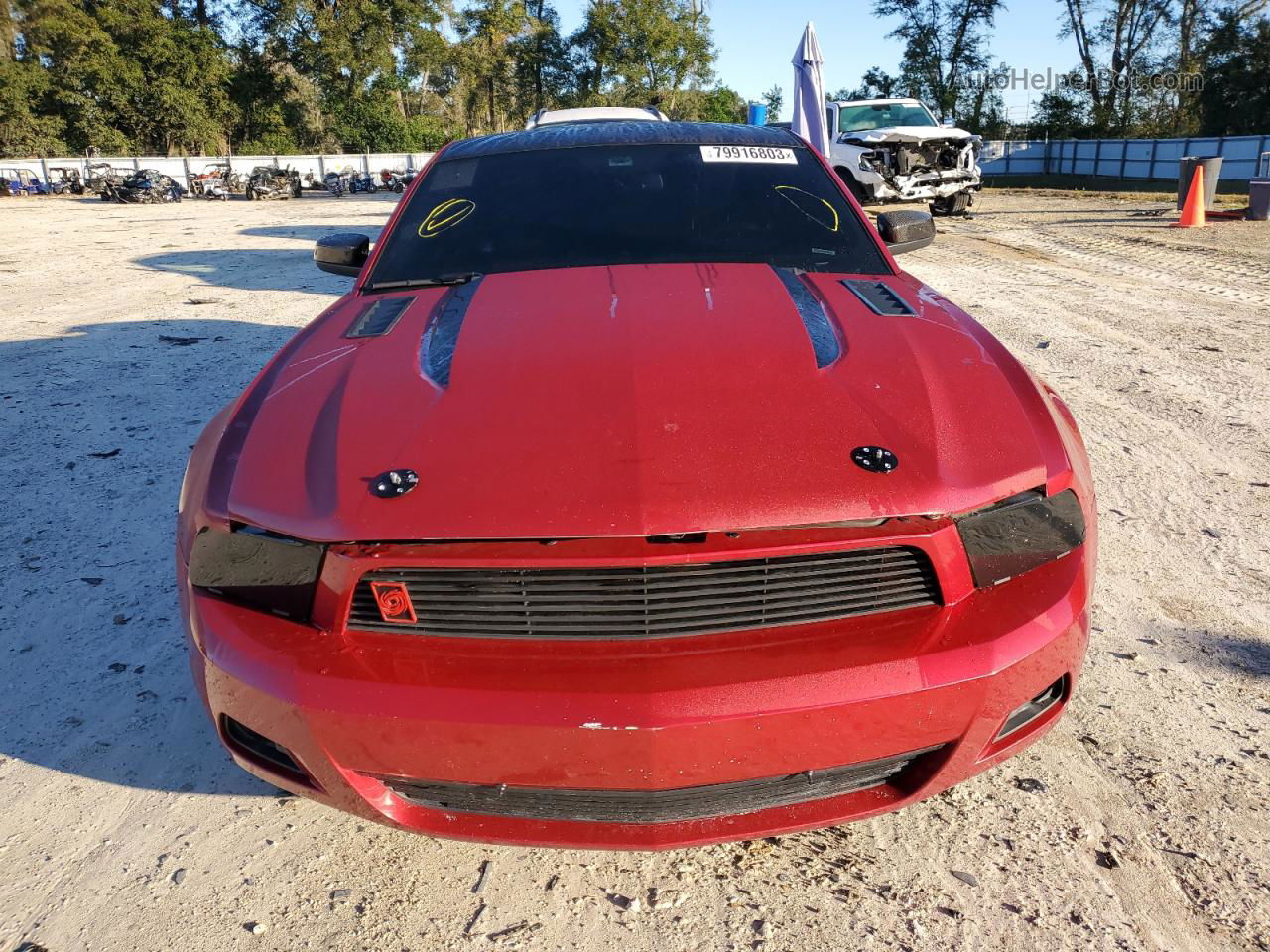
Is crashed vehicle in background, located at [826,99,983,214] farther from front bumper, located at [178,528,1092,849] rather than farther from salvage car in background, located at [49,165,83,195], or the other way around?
salvage car in background, located at [49,165,83,195]

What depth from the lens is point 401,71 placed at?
47.8 meters

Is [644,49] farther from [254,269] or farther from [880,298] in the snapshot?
[880,298]

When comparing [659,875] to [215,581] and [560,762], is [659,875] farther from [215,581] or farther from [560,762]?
[215,581]

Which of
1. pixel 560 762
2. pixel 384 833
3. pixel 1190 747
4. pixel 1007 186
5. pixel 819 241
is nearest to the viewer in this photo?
pixel 560 762

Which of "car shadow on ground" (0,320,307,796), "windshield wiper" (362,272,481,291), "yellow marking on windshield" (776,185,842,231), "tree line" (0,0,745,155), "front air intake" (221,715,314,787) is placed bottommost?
"car shadow on ground" (0,320,307,796)

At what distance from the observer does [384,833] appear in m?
1.96

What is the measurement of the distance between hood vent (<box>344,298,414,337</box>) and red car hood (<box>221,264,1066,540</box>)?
0.18 feet

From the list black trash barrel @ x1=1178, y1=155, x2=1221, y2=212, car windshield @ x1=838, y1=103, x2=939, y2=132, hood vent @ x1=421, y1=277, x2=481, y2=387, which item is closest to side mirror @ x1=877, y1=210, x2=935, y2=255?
hood vent @ x1=421, y1=277, x2=481, y2=387

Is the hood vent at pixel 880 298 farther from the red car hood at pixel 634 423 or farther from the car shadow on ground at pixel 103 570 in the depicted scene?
the car shadow on ground at pixel 103 570

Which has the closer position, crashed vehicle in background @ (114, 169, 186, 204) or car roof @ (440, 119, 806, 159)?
car roof @ (440, 119, 806, 159)

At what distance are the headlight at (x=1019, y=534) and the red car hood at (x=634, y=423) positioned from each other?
0.16 ft

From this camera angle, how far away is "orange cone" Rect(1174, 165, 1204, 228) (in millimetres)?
13102

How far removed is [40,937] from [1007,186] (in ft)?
88.3

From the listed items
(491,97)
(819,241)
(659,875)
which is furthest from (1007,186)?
(491,97)
